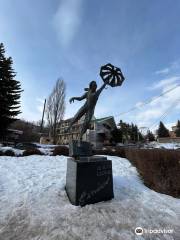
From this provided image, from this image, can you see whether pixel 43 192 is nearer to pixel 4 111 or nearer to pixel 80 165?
pixel 80 165

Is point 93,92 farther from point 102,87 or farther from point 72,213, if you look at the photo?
point 72,213

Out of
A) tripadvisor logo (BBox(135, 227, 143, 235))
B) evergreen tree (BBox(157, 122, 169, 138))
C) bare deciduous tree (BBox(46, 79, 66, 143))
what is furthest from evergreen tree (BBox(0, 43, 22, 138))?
evergreen tree (BBox(157, 122, 169, 138))

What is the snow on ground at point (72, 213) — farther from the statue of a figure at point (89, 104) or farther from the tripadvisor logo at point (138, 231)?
the statue of a figure at point (89, 104)

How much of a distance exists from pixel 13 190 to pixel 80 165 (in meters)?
2.16

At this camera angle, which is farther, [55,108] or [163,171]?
[55,108]

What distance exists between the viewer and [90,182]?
4648 millimetres

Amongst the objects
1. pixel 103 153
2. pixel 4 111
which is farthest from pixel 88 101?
pixel 4 111

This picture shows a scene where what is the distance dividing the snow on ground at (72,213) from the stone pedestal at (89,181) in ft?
0.62

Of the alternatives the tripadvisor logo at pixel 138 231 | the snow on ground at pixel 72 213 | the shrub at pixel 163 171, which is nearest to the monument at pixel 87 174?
the snow on ground at pixel 72 213

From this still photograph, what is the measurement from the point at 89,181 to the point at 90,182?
5cm

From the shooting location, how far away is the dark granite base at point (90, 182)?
443 centimetres

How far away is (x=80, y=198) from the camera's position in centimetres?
438

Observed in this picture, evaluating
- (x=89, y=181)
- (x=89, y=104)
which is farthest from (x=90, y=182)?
(x=89, y=104)

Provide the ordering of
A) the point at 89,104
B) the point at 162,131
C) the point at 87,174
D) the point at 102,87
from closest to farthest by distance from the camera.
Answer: the point at 87,174 → the point at 89,104 → the point at 102,87 → the point at 162,131
